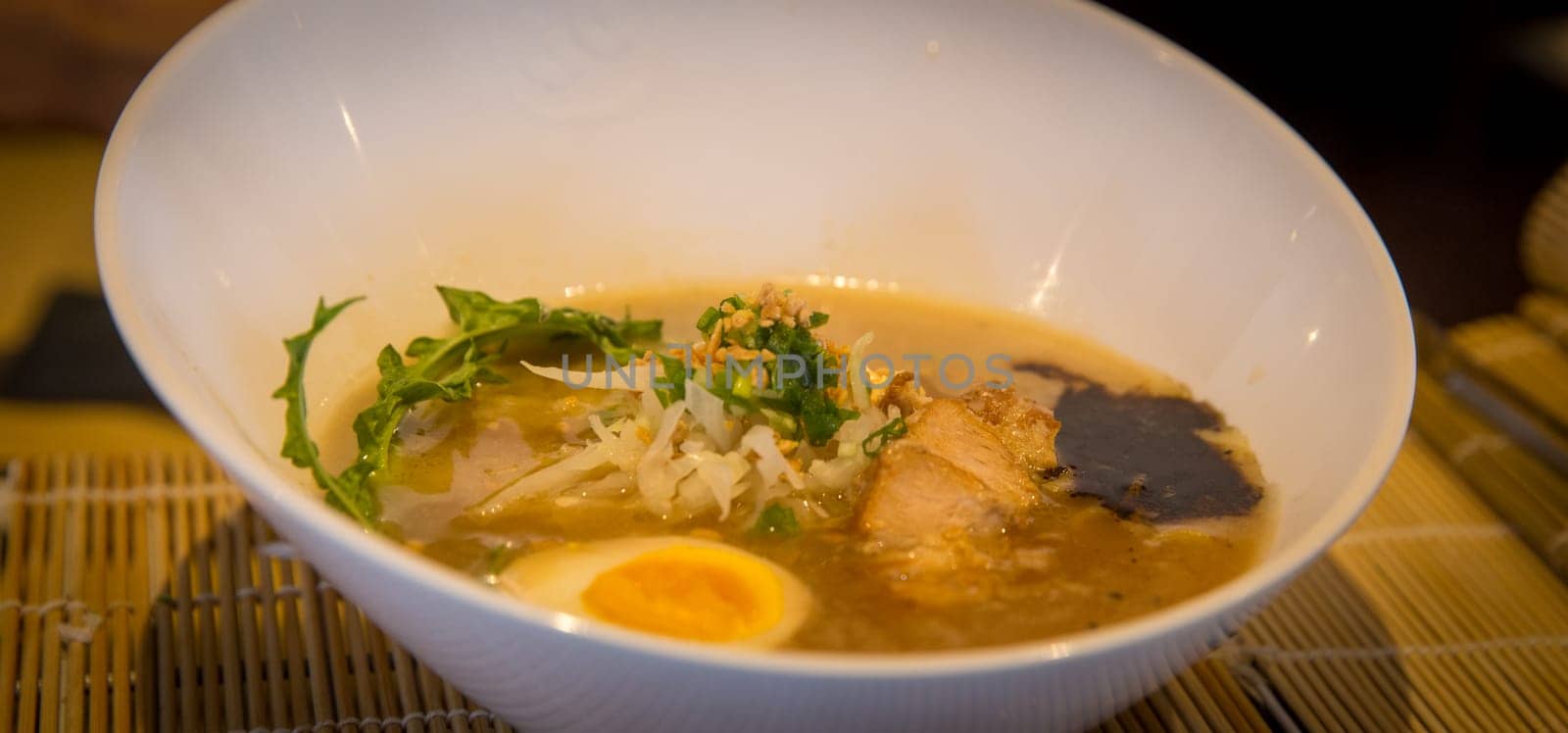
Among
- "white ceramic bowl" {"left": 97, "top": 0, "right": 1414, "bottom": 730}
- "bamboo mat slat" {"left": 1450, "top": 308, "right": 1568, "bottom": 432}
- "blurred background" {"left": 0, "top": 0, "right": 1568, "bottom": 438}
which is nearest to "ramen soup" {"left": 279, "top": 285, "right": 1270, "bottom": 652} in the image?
"white ceramic bowl" {"left": 97, "top": 0, "right": 1414, "bottom": 730}

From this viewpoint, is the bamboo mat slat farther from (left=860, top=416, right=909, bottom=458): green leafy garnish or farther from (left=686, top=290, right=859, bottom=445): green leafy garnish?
(left=686, top=290, right=859, bottom=445): green leafy garnish

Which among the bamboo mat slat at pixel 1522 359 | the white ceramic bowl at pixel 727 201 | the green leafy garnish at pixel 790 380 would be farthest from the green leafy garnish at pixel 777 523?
the bamboo mat slat at pixel 1522 359

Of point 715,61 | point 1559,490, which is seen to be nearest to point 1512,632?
point 1559,490

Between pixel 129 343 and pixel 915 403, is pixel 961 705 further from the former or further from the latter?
pixel 129 343

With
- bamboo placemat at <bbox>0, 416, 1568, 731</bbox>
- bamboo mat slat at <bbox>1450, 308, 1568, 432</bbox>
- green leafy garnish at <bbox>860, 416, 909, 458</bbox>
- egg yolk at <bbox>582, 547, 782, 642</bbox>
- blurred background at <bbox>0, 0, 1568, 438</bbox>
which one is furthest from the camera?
blurred background at <bbox>0, 0, 1568, 438</bbox>

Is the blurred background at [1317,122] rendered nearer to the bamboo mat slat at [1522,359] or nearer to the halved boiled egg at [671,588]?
the bamboo mat slat at [1522,359]

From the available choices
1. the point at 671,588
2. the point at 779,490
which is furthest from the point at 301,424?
the point at 779,490

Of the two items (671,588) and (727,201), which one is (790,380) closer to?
(671,588)
